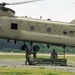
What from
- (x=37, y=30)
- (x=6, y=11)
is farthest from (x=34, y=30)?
(x=6, y=11)

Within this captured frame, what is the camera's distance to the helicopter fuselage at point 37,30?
37.6 m

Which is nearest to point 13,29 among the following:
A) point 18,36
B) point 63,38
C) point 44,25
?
point 18,36

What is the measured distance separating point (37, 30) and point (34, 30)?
0.36 metres

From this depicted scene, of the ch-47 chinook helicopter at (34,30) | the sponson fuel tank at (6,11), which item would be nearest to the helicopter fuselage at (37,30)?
the ch-47 chinook helicopter at (34,30)

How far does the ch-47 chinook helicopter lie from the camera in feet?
123

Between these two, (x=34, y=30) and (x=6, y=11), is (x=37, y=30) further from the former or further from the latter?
(x=6, y=11)

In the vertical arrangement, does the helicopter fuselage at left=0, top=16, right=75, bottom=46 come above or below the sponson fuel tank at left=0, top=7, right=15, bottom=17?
below

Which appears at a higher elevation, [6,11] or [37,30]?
[6,11]

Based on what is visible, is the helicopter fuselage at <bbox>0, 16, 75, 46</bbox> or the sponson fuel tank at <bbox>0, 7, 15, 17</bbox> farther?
the sponson fuel tank at <bbox>0, 7, 15, 17</bbox>

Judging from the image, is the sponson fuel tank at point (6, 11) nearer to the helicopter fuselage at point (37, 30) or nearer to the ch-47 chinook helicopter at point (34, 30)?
the ch-47 chinook helicopter at point (34, 30)

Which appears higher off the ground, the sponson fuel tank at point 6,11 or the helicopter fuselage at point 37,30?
the sponson fuel tank at point 6,11

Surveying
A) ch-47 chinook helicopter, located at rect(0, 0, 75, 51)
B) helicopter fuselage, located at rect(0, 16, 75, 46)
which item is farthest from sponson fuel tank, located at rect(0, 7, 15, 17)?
helicopter fuselage, located at rect(0, 16, 75, 46)

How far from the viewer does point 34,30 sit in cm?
3806

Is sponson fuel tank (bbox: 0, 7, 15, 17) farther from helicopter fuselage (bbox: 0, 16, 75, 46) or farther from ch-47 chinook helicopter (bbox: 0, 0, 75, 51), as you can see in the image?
helicopter fuselage (bbox: 0, 16, 75, 46)
